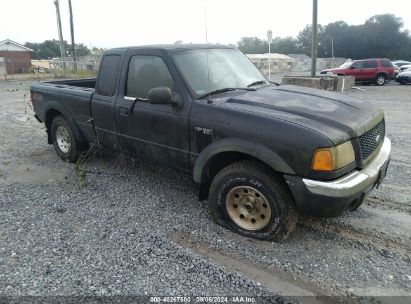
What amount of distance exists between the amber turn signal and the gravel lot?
88 centimetres

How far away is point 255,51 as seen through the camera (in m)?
67.8

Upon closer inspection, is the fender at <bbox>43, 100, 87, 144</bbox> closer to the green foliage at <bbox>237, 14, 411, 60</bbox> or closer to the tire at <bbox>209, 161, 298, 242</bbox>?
the tire at <bbox>209, 161, 298, 242</bbox>

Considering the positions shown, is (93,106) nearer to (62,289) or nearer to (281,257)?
(62,289)

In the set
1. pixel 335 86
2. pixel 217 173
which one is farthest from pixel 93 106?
pixel 335 86

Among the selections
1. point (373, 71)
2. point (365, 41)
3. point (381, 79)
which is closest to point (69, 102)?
point (373, 71)

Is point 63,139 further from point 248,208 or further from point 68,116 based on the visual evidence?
point 248,208

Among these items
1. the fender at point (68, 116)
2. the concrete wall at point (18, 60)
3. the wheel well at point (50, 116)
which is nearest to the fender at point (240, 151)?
the fender at point (68, 116)

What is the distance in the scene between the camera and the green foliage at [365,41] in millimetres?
64750

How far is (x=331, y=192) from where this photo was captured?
9.87ft

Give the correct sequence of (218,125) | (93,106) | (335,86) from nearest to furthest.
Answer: (218,125)
(93,106)
(335,86)

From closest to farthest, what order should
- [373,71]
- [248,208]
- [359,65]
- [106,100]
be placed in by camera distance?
[248,208]
[106,100]
[373,71]
[359,65]

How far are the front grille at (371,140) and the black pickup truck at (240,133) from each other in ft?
0.03

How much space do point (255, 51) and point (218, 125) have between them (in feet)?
222

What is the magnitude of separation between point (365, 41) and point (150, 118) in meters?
71.4
